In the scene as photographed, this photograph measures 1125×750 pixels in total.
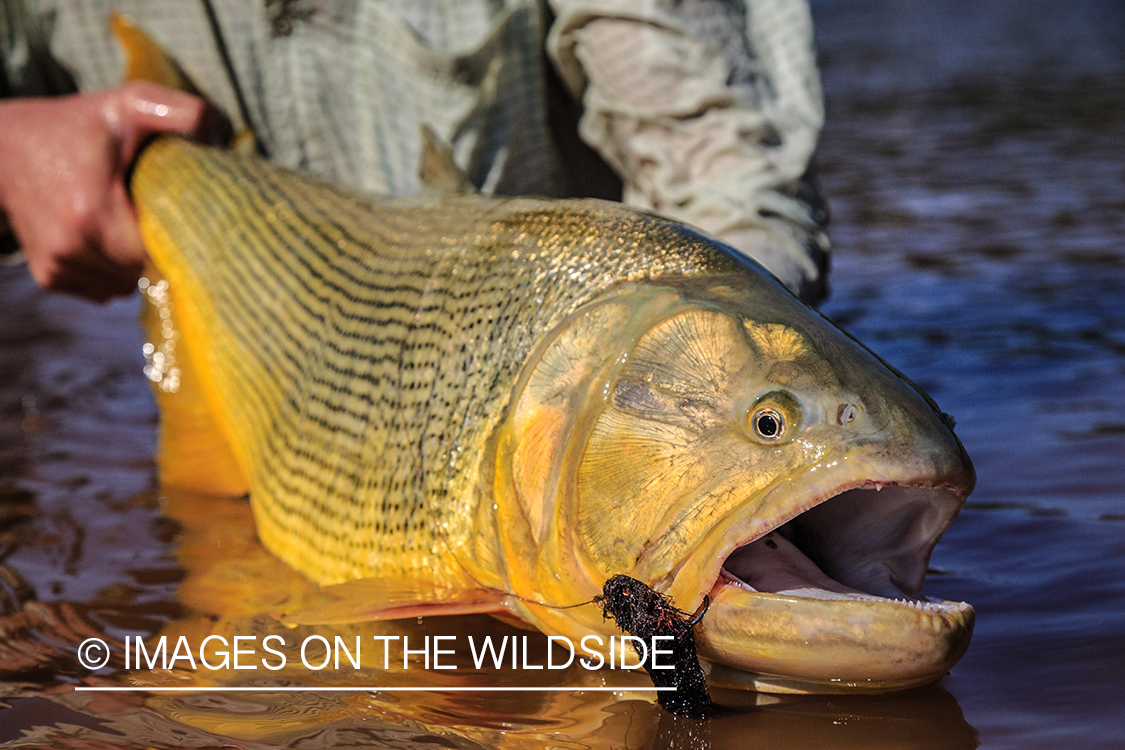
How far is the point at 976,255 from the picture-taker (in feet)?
17.1

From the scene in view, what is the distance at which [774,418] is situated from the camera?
150 cm

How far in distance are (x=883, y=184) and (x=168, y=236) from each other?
514 cm

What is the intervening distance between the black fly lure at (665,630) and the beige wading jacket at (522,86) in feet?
3.37

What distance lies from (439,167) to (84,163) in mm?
1181

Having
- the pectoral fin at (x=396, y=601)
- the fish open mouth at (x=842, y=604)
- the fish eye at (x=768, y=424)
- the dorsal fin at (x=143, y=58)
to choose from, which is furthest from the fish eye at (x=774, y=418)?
the dorsal fin at (x=143, y=58)

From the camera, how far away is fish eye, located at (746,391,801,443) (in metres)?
1.49

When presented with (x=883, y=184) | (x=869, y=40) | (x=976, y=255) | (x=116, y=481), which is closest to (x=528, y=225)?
(x=116, y=481)

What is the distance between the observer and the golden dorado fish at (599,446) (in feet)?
4.82

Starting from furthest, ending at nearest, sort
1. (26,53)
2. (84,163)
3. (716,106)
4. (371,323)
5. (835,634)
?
1. (26,53)
2. (84,163)
3. (716,106)
4. (371,323)
5. (835,634)

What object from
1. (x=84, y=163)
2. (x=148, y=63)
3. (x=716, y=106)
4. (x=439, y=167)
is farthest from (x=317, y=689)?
(x=148, y=63)

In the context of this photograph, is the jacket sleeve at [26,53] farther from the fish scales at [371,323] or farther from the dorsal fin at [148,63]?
the fish scales at [371,323]

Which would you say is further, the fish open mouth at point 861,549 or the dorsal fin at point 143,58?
the dorsal fin at point 143,58

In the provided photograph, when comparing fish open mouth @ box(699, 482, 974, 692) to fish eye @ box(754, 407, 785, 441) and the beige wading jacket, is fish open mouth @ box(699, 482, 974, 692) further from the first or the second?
the beige wading jacket

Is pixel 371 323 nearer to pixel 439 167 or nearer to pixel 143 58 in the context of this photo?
pixel 439 167
